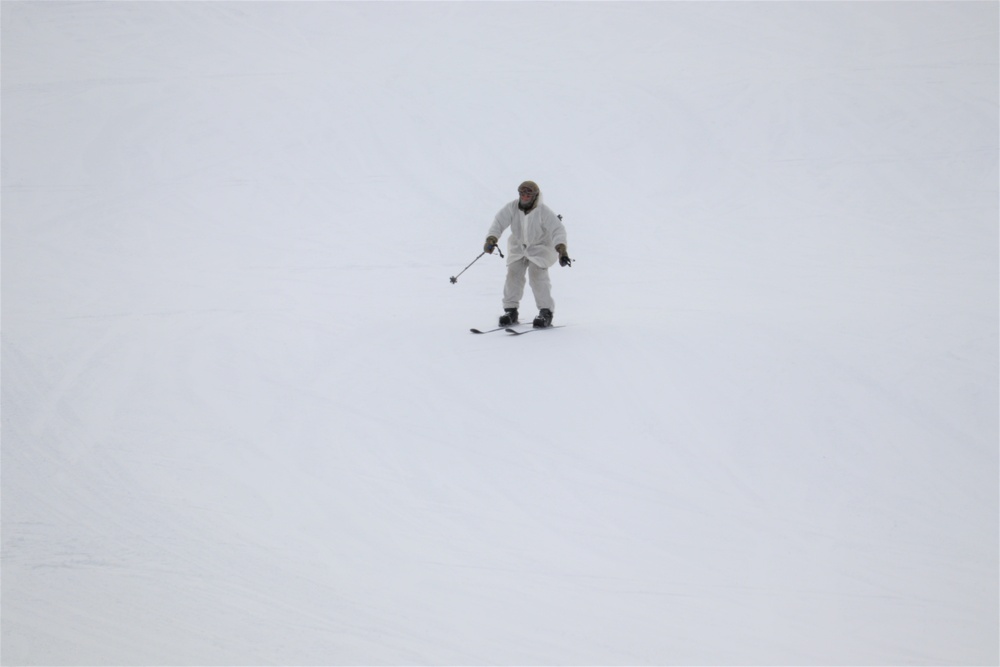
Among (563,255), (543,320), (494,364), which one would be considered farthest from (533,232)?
(494,364)

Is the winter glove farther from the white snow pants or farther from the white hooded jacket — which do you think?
the white snow pants

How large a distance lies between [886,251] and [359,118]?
1023cm

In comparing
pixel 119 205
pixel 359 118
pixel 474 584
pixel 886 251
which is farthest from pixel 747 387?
pixel 359 118

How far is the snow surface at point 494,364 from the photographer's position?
484 centimetres

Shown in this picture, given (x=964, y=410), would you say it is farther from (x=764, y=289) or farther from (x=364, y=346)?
(x=364, y=346)

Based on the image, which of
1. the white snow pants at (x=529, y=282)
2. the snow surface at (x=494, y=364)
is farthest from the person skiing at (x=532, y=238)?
the snow surface at (x=494, y=364)

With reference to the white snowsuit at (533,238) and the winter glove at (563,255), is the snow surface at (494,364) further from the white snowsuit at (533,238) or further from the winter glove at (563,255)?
the winter glove at (563,255)

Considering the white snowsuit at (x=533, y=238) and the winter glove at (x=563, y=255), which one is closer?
the winter glove at (x=563, y=255)

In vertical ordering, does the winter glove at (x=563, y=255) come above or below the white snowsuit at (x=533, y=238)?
below

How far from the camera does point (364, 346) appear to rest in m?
8.75

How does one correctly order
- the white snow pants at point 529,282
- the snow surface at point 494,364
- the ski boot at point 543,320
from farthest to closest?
the ski boot at point 543,320 → the white snow pants at point 529,282 → the snow surface at point 494,364

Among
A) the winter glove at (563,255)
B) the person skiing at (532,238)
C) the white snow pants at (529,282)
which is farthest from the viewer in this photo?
the white snow pants at (529,282)

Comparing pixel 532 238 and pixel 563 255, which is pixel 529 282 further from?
pixel 563 255

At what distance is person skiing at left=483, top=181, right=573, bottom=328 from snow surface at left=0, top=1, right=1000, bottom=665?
2.01ft
